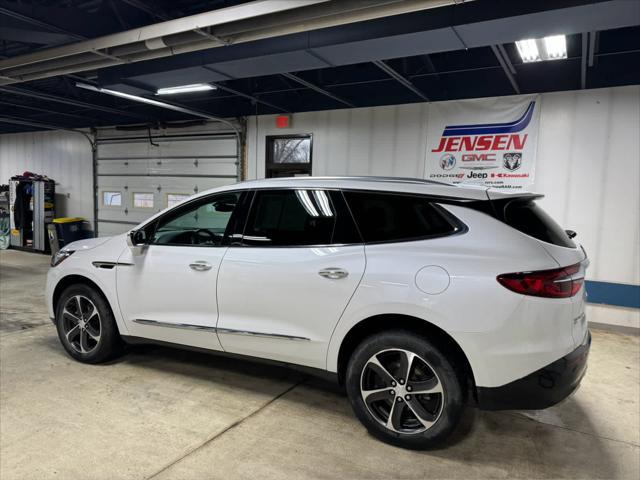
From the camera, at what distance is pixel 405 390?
2459 mm

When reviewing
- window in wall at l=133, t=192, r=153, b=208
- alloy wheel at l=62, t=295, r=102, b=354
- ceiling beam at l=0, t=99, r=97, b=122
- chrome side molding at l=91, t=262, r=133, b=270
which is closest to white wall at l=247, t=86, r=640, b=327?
chrome side molding at l=91, t=262, r=133, b=270

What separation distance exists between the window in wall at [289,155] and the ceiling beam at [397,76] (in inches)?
77.6

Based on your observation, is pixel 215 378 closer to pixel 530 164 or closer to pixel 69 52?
pixel 69 52

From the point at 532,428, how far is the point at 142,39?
438 cm

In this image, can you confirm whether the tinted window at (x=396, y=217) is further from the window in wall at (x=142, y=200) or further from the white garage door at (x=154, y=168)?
the window in wall at (x=142, y=200)

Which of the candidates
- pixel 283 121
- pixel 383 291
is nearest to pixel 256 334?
pixel 383 291

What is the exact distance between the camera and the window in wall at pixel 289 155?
7242 mm

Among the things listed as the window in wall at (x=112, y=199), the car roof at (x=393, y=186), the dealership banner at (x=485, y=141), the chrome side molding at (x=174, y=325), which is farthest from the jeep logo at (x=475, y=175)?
the window in wall at (x=112, y=199)

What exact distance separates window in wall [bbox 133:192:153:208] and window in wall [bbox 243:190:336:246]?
268 inches

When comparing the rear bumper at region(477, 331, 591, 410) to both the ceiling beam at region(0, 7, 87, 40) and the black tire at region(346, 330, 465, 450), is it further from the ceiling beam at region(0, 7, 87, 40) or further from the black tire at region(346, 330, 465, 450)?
the ceiling beam at region(0, 7, 87, 40)

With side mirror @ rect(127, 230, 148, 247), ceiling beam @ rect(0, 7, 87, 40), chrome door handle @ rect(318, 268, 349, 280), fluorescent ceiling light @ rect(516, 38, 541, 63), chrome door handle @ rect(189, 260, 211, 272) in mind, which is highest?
ceiling beam @ rect(0, 7, 87, 40)

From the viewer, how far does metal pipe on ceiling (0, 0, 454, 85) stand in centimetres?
320

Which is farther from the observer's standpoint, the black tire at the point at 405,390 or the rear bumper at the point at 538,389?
the black tire at the point at 405,390

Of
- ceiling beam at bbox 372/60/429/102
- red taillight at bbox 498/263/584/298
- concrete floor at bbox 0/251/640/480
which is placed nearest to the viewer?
red taillight at bbox 498/263/584/298
